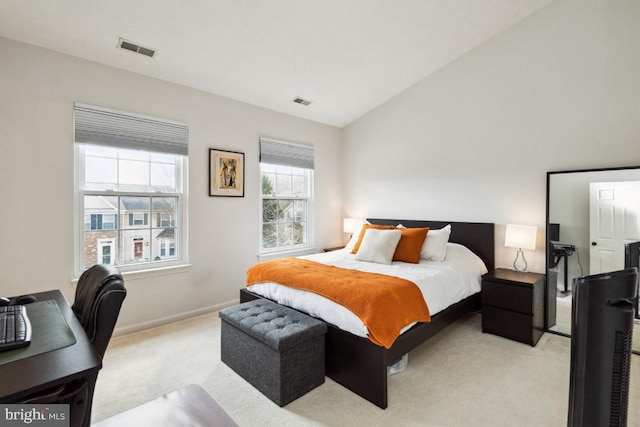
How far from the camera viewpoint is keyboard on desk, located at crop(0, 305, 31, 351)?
3.61ft

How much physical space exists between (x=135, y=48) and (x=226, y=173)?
1.47 meters

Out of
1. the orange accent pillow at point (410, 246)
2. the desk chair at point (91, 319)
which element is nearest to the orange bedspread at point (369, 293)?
the orange accent pillow at point (410, 246)

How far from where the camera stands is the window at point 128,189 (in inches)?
115

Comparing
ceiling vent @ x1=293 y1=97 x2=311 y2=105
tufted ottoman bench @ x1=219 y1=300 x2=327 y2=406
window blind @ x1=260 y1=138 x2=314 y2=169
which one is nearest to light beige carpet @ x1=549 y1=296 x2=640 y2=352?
tufted ottoman bench @ x1=219 y1=300 x2=327 y2=406

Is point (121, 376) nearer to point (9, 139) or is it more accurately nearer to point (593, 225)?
point (9, 139)

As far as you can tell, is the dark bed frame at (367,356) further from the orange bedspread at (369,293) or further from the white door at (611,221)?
the white door at (611,221)

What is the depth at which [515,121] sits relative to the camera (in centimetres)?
343

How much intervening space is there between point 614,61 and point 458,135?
1.46 metres

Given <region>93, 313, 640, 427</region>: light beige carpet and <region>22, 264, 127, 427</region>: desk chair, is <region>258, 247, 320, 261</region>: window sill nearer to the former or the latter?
<region>93, 313, 640, 427</region>: light beige carpet

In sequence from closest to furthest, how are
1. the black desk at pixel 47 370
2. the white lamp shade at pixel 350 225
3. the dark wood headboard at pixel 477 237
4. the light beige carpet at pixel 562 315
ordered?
the black desk at pixel 47 370
the light beige carpet at pixel 562 315
the dark wood headboard at pixel 477 237
the white lamp shade at pixel 350 225

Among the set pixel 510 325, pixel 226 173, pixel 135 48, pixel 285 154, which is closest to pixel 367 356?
→ pixel 510 325

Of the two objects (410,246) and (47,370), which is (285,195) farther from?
(47,370)

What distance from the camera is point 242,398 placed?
6.90 feet

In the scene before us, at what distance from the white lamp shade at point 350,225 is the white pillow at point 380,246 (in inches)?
51.5
